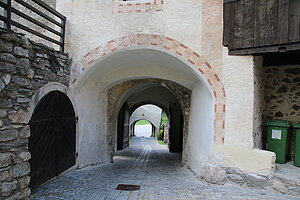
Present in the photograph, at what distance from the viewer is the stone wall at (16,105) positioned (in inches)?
126

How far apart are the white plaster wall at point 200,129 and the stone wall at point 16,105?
3.30 m

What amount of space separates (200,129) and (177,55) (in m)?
1.87

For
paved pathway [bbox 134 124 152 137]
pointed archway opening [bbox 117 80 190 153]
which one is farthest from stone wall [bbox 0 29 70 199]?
paved pathway [bbox 134 124 152 137]

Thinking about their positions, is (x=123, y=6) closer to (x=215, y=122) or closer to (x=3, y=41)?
(x=3, y=41)

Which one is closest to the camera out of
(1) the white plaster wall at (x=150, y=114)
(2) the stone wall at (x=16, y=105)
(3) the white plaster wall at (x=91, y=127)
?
(2) the stone wall at (x=16, y=105)

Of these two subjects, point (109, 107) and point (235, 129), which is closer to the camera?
point (235, 129)

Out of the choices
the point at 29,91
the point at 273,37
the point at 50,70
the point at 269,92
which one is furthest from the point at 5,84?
the point at 269,92

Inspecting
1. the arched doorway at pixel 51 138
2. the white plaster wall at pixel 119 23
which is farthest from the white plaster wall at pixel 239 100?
the arched doorway at pixel 51 138

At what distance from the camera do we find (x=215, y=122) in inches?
178

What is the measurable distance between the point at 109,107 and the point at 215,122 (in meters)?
3.90

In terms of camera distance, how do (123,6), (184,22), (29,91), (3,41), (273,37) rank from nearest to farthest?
(3,41), (29,91), (273,37), (184,22), (123,6)

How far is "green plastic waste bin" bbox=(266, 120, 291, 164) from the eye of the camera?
481 cm

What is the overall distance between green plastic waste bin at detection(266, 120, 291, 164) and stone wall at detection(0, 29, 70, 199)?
466 cm

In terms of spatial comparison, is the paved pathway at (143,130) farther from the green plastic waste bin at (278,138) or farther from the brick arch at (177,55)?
the green plastic waste bin at (278,138)
